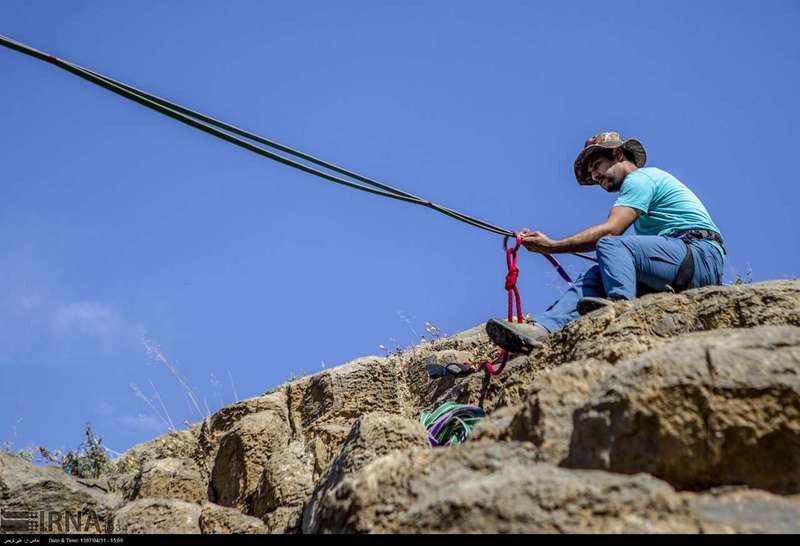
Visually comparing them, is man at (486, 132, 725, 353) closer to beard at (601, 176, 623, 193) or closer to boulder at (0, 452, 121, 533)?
beard at (601, 176, 623, 193)

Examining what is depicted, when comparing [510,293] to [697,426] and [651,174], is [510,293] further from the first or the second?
[697,426]

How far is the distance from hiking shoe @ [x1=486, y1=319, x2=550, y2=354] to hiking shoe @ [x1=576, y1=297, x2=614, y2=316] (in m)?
0.26

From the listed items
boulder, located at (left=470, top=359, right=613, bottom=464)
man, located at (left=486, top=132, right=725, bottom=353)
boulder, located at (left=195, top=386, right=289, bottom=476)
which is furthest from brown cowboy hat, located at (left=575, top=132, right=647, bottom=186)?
boulder, located at (left=470, top=359, right=613, bottom=464)

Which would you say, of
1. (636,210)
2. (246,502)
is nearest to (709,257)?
(636,210)

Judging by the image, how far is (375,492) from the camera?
3264mm

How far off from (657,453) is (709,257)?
358 centimetres

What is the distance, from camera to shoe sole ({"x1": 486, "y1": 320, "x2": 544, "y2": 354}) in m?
5.76

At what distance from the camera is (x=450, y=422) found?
564 centimetres

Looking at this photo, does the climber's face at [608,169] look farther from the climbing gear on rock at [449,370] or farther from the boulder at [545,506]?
the boulder at [545,506]

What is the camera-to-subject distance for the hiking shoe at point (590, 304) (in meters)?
5.68

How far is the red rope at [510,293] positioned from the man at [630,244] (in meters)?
0.11

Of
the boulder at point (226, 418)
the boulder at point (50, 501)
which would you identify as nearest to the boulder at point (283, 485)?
the boulder at point (50, 501)

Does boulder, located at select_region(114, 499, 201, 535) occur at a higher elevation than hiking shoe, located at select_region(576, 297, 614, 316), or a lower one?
lower

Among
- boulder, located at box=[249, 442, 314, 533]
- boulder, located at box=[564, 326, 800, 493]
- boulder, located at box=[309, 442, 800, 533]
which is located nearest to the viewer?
boulder, located at box=[309, 442, 800, 533]
